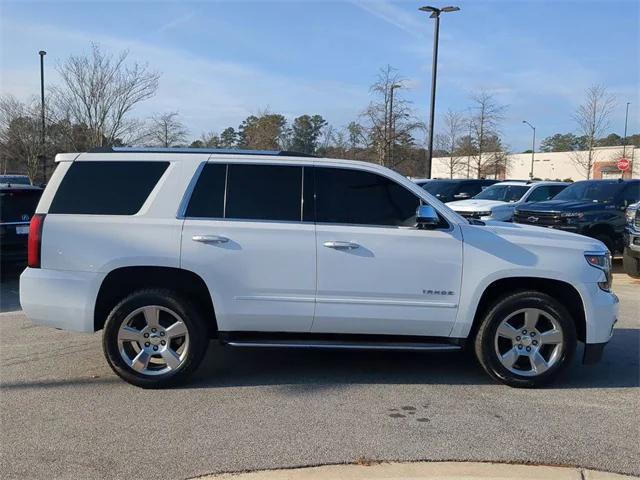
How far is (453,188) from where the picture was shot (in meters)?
20.8

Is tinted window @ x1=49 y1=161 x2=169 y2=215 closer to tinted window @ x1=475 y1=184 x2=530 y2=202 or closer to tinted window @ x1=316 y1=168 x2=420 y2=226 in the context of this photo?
tinted window @ x1=316 y1=168 x2=420 y2=226

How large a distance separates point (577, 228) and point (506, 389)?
7.69 m

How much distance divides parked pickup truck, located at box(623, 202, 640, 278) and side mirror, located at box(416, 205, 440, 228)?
675cm

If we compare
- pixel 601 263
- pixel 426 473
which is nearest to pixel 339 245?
pixel 426 473

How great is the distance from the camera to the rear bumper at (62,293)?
191 inches

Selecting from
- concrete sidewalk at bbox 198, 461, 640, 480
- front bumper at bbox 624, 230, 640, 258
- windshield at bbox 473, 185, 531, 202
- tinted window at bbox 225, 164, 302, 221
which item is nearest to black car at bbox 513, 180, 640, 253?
front bumper at bbox 624, 230, 640, 258

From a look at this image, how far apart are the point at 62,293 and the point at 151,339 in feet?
2.65

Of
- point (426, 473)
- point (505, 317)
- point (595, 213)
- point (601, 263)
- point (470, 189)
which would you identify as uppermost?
point (470, 189)

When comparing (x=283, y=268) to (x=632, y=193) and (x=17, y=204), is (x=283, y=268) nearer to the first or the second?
(x=17, y=204)

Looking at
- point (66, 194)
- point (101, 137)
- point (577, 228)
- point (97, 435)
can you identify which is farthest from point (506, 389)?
point (101, 137)

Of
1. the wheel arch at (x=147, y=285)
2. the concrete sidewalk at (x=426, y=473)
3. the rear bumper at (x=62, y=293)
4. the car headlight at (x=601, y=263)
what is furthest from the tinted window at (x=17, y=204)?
the car headlight at (x=601, y=263)

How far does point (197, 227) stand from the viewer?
4.88m

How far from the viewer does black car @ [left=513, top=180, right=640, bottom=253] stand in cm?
1174

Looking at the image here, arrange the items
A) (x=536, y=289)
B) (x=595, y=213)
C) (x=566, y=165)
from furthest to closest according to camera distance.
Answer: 1. (x=566, y=165)
2. (x=595, y=213)
3. (x=536, y=289)
